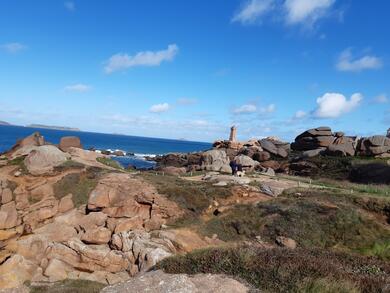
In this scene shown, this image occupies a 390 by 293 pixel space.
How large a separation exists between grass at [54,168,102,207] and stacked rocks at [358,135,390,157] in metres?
42.1

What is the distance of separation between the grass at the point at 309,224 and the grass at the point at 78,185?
8599 mm

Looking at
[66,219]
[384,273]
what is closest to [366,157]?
[66,219]

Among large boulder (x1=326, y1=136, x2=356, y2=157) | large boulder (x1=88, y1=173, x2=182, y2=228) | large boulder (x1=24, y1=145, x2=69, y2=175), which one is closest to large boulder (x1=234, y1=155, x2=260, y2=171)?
large boulder (x1=326, y1=136, x2=356, y2=157)

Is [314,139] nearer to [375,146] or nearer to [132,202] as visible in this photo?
[375,146]

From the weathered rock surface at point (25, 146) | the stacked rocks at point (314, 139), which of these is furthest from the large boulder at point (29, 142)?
the stacked rocks at point (314, 139)

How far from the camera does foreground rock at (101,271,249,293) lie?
8.52 metres

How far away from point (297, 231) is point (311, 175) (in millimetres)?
30893

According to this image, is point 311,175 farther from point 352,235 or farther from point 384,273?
point 384,273

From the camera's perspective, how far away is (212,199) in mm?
25312

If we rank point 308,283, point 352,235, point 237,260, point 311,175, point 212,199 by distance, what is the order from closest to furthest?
point 308,283 < point 237,260 < point 352,235 < point 212,199 < point 311,175

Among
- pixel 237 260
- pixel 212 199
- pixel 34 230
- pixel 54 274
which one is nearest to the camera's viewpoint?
pixel 237 260

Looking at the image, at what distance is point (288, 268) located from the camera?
8961mm

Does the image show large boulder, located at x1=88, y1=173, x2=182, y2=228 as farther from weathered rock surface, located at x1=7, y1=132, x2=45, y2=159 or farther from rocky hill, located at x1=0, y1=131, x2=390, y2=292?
weathered rock surface, located at x1=7, y1=132, x2=45, y2=159

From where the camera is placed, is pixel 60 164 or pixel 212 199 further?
pixel 60 164
